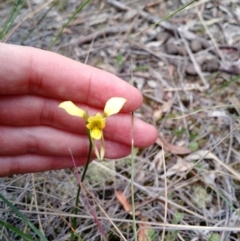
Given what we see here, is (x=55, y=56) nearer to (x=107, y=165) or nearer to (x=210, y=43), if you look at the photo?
(x=107, y=165)

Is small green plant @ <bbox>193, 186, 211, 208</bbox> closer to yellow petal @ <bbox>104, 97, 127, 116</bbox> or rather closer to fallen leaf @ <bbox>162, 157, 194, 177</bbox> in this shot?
fallen leaf @ <bbox>162, 157, 194, 177</bbox>

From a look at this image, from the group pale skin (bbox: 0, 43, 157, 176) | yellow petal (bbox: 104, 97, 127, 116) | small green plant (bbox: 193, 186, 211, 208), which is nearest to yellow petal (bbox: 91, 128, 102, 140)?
yellow petal (bbox: 104, 97, 127, 116)

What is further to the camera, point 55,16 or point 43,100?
point 55,16

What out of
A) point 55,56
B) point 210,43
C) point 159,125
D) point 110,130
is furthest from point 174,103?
point 55,56

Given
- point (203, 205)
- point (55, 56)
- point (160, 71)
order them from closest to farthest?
point (55, 56) < point (203, 205) < point (160, 71)

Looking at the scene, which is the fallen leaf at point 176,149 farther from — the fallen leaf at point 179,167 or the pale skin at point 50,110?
the pale skin at point 50,110

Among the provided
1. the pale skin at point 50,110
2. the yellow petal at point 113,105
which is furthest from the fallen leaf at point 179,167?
the yellow petal at point 113,105

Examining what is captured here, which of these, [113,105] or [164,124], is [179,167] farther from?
[113,105]

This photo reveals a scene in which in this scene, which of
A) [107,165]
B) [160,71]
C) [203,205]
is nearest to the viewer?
[203,205]
